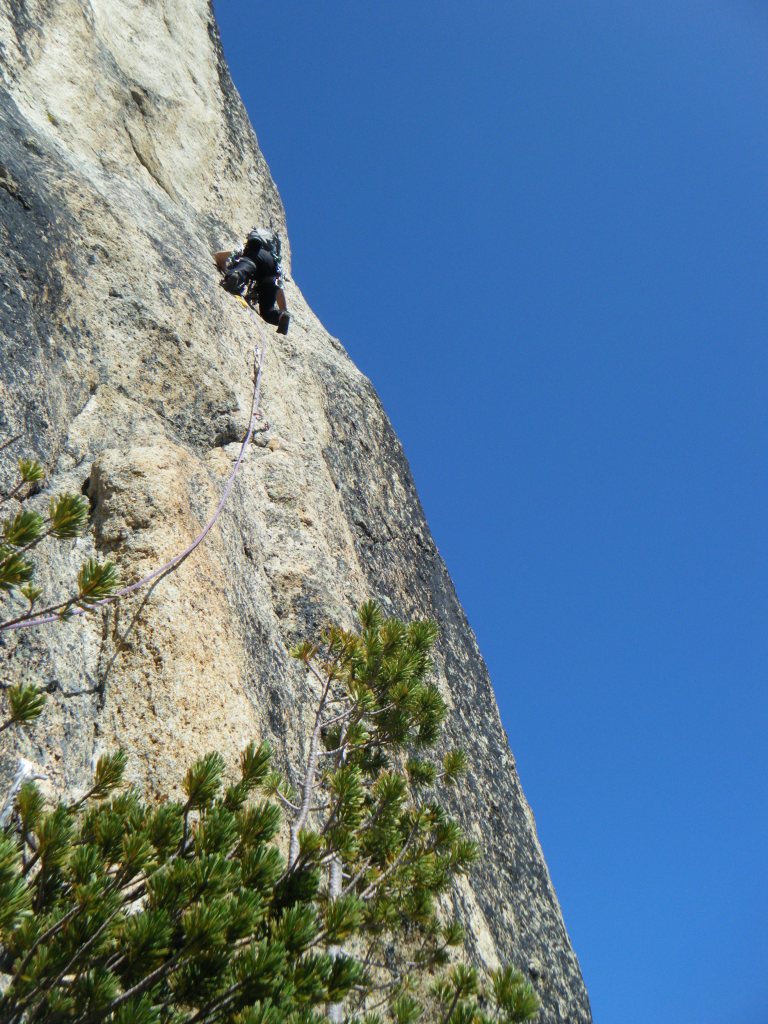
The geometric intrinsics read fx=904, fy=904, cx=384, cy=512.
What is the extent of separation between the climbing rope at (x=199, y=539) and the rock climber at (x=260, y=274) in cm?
48

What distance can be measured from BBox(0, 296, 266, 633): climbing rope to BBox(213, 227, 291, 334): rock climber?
1.59 feet

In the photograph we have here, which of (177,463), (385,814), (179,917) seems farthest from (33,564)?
(177,463)

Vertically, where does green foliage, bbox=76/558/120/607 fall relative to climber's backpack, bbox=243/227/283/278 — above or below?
below

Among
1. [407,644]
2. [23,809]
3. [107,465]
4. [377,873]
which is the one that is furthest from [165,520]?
[23,809]

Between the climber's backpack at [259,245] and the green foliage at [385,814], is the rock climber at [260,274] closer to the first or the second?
the climber's backpack at [259,245]

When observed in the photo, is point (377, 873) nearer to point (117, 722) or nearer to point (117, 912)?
point (117, 722)

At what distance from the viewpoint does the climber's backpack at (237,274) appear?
9906 mm

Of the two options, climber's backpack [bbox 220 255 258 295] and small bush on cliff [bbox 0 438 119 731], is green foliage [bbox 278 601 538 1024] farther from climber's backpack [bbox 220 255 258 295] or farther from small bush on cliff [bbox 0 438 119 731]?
climber's backpack [bbox 220 255 258 295]

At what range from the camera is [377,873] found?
14.9 ft

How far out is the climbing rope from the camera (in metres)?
3.52

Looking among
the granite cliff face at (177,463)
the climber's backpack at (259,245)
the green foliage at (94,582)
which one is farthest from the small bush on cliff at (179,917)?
the climber's backpack at (259,245)

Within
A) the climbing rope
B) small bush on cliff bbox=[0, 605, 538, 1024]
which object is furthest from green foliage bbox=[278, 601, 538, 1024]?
the climbing rope

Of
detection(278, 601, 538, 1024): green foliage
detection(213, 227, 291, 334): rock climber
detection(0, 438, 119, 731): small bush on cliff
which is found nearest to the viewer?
detection(0, 438, 119, 731): small bush on cliff

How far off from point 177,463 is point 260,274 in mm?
5119
